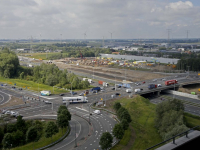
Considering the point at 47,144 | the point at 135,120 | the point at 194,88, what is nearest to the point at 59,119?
the point at 47,144

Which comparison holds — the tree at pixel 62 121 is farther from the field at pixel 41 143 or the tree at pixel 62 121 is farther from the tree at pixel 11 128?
the tree at pixel 11 128

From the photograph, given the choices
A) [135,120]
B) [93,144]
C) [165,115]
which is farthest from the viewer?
[135,120]

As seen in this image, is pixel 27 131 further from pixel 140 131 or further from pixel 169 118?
pixel 169 118

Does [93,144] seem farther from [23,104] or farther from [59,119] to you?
[23,104]

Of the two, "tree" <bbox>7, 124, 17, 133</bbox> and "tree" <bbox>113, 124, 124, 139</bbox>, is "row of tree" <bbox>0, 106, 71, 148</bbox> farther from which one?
"tree" <bbox>113, 124, 124, 139</bbox>

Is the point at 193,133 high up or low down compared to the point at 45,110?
up

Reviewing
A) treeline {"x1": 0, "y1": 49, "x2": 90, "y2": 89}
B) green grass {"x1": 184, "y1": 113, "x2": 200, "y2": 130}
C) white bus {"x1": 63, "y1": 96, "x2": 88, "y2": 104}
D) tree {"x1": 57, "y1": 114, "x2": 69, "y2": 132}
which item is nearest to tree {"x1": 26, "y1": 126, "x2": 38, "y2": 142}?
tree {"x1": 57, "y1": 114, "x2": 69, "y2": 132}
